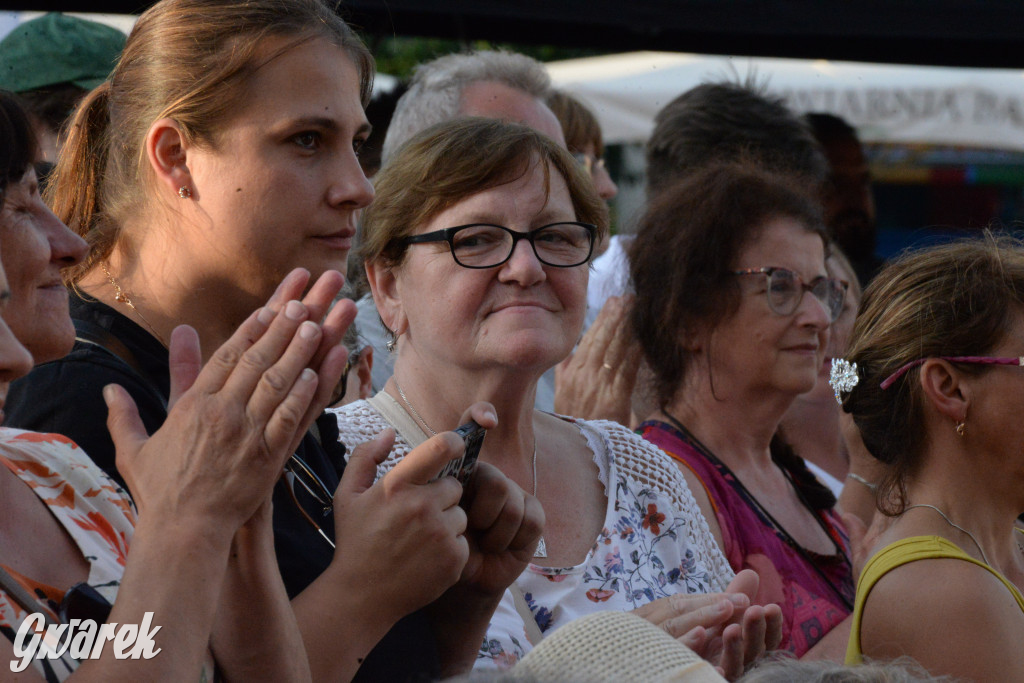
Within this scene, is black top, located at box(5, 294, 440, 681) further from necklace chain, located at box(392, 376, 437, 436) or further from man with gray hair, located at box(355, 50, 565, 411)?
man with gray hair, located at box(355, 50, 565, 411)

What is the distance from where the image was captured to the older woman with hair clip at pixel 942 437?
2.29 m

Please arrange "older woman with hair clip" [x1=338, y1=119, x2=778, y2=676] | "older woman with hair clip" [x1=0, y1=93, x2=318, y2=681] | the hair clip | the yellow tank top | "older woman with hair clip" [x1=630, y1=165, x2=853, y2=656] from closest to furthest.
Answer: "older woman with hair clip" [x1=0, y1=93, x2=318, y2=681]
the yellow tank top
"older woman with hair clip" [x1=338, y1=119, x2=778, y2=676]
the hair clip
"older woman with hair clip" [x1=630, y1=165, x2=853, y2=656]

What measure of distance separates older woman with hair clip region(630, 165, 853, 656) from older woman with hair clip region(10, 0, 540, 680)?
1.42 metres

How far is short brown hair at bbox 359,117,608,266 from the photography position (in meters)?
2.57

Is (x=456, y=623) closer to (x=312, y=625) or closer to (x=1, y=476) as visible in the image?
(x=312, y=625)

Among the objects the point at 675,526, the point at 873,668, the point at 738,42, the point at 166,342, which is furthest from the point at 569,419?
the point at 738,42

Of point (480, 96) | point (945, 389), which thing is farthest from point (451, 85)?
point (945, 389)

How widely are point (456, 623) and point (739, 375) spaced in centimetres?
164

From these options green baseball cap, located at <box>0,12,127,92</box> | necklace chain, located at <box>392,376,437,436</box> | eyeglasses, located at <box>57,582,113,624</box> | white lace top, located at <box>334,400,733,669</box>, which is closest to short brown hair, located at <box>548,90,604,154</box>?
green baseball cap, located at <box>0,12,127,92</box>

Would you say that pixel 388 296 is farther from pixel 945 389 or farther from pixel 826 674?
pixel 826 674

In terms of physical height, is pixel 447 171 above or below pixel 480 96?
above

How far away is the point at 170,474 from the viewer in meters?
1.35

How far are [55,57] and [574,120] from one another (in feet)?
6.42

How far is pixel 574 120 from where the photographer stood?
445 centimetres
